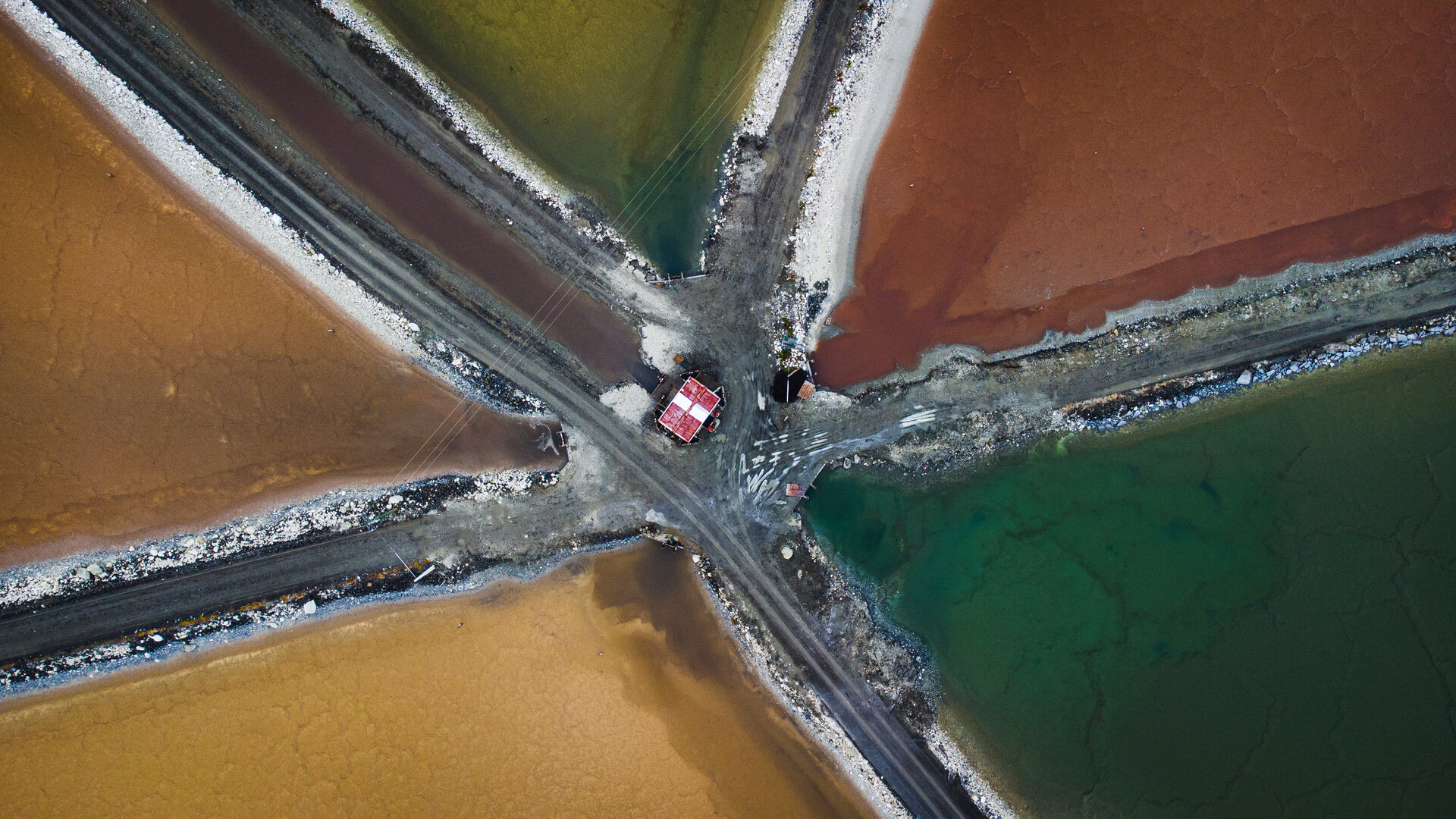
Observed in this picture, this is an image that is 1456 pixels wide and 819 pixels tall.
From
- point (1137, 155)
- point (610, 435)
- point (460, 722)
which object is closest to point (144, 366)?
point (610, 435)

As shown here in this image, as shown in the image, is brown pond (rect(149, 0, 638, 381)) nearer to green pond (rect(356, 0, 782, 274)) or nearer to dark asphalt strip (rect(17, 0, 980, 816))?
dark asphalt strip (rect(17, 0, 980, 816))

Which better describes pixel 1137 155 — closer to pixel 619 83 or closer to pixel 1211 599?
pixel 1211 599

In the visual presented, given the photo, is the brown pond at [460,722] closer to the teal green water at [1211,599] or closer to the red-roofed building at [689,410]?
the red-roofed building at [689,410]

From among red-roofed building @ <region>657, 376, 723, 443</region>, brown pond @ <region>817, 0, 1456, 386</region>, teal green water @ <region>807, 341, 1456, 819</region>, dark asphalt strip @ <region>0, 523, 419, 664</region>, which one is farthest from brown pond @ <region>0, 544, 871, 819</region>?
brown pond @ <region>817, 0, 1456, 386</region>

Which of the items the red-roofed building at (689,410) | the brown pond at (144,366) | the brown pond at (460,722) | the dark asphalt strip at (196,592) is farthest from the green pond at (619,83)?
the dark asphalt strip at (196,592)

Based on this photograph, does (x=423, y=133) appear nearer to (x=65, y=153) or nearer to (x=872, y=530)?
(x=65, y=153)

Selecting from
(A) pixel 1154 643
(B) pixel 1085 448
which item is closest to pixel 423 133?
(B) pixel 1085 448
